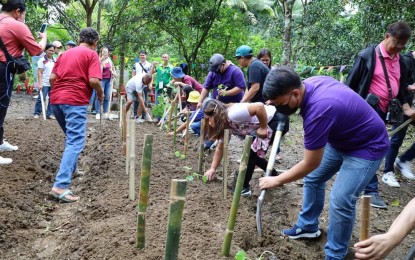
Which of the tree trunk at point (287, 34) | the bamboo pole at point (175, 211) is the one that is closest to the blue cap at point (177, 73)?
the tree trunk at point (287, 34)

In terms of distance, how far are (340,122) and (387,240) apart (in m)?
1.31

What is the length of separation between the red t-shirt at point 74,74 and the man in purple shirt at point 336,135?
274 centimetres

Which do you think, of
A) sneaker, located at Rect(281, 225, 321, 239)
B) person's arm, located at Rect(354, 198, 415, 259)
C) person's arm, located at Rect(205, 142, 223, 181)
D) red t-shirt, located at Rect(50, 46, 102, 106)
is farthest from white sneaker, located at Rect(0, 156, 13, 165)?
person's arm, located at Rect(354, 198, 415, 259)

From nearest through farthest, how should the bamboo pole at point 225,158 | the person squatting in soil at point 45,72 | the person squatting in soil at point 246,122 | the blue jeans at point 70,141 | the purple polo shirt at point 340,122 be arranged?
the purple polo shirt at point 340,122, the person squatting in soil at point 246,122, the bamboo pole at point 225,158, the blue jeans at point 70,141, the person squatting in soil at point 45,72

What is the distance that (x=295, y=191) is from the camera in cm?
512

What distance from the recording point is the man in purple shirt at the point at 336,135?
9.09 ft

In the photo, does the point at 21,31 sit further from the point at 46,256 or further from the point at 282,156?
the point at 282,156

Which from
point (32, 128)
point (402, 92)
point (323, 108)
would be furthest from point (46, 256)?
point (32, 128)

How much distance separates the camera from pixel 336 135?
2.98 meters

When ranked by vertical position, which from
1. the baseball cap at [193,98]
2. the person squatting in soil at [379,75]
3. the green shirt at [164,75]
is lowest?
the baseball cap at [193,98]

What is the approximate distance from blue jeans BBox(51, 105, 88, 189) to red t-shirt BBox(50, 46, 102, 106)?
0.10m

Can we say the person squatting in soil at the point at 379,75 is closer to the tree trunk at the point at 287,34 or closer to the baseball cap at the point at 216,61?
the baseball cap at the point at 216,61

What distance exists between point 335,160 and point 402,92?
188 centimetres

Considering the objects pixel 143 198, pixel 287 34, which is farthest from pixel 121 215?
pixel 287 34
